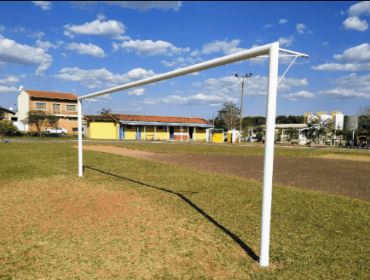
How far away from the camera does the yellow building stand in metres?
49.9

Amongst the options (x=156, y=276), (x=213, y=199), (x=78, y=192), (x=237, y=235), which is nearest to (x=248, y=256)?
(x=237, y=235)

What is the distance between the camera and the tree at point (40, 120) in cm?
4741

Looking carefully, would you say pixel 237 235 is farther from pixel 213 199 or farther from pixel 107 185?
pixel 107 185

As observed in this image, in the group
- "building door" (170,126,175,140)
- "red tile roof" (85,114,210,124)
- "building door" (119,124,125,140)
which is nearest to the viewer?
"building door" (119,124,125,140)

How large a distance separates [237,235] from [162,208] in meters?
2.04

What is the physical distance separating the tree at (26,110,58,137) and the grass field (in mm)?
42578

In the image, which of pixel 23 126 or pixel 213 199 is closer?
pixel 213 199

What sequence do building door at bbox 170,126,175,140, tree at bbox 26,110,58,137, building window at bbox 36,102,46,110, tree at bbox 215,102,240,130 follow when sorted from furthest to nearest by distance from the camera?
1. tree at bbox 215,102,240,130
2. building window at bbox 36,102,46,110
3. building door at bbox 170,126,175,140
4. tree at bbox 26,110,58,137

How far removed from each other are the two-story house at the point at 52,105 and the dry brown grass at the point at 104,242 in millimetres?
51743

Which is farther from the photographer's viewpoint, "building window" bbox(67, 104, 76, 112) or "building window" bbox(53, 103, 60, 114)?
"building window" bbox(67, 104, 76, 112)

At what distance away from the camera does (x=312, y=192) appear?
29.5 ft

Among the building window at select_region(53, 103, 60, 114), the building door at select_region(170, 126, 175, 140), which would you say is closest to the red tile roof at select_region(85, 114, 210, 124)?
the building door at select_region(170, 126, 175, 140)

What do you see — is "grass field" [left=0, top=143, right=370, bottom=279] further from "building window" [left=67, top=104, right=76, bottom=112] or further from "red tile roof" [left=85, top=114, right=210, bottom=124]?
"building window" [left=67, top=104, right=76, bottom=112]

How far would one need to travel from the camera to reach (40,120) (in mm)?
48375
